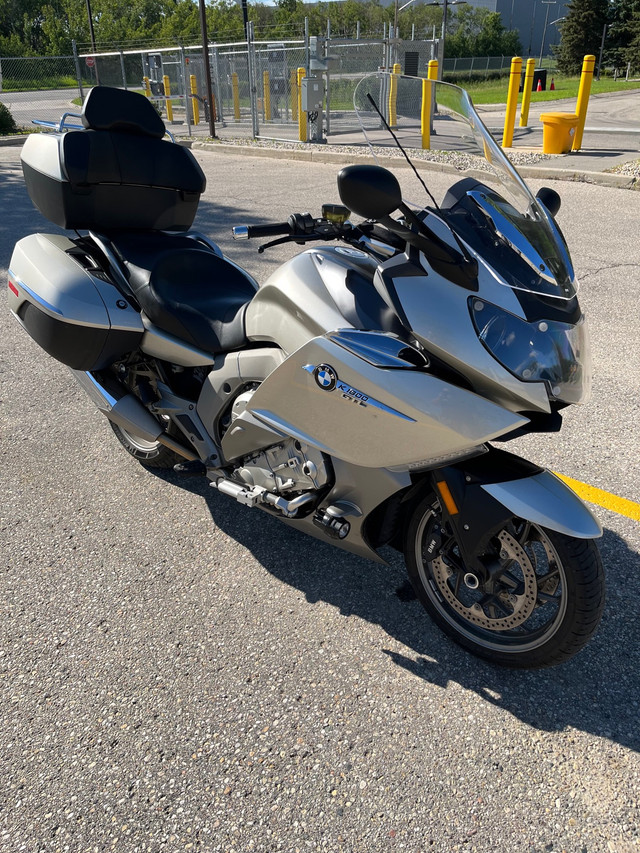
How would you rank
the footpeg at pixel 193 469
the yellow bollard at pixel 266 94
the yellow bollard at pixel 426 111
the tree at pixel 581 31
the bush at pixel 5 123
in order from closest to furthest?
1. the yellow bollard at pixel 426 111
2. the footpeg at pixel 193 469
3. the yellow bollard at pixel 266 94
4. the bush at pixel 5 123
5. the tree at pixel 581 31

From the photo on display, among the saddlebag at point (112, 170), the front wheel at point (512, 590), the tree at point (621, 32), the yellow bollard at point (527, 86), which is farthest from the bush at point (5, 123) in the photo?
the tree at point (621, 32)

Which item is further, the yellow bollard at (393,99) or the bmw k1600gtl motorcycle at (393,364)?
the yellow bollard at (393,99)

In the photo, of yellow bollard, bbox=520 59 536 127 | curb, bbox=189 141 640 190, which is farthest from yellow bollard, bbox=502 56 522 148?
curb, bbox=189 141 640 190

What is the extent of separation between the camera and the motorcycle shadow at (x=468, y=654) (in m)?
2.21

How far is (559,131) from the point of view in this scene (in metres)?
11.6

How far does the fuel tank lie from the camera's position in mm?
2238

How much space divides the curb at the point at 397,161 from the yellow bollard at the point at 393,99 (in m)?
4.12

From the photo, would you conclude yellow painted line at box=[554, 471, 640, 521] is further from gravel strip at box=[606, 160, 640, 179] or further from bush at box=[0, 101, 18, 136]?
bush at box=[0, 101, 18, 136]

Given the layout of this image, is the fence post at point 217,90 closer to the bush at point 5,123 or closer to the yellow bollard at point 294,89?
the yellow bollard at point 294,89

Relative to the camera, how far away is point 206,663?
2.44m

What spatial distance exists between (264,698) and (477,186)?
1.82m

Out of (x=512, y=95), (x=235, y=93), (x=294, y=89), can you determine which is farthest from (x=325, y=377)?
(x=235, y=93)

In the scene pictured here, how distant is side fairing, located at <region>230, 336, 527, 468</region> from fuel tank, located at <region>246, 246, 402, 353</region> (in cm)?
9

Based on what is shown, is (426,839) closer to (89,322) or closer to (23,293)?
(89,322)
